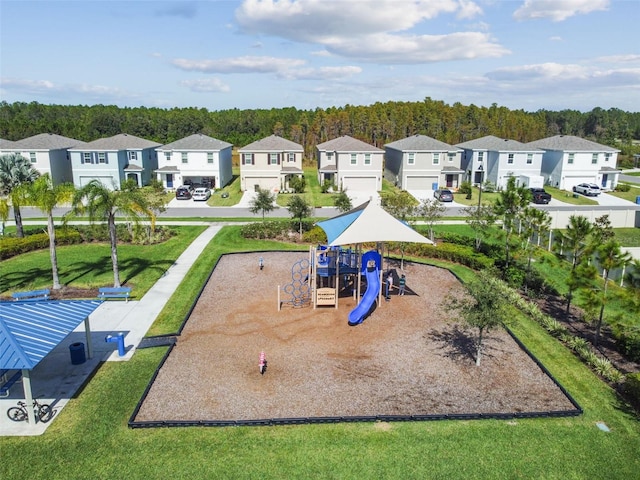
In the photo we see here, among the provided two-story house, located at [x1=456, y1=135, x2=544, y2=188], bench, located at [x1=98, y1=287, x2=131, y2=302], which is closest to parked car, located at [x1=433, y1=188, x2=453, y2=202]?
two-story house, located at [x1=456, y1=135, x2=544, y2=188]

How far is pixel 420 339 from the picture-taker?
706 inches

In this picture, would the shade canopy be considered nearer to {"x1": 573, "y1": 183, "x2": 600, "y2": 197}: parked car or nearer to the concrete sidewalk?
the concrete sidewalk

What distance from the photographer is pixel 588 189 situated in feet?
172

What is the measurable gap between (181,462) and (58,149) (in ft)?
160

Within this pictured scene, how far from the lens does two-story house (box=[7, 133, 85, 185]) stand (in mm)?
49594

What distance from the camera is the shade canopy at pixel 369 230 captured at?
67.9 feet

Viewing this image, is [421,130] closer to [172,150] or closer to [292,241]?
[172,150]

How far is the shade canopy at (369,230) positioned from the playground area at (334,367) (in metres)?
2.87

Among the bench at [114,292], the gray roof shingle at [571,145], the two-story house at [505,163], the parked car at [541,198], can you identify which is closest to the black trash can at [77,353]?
the bench at [114,292]

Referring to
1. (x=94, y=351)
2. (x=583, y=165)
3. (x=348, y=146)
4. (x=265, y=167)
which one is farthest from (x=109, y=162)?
(x=583, y=165)

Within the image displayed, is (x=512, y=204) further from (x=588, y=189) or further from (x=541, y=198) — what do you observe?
(x=588, y=189)

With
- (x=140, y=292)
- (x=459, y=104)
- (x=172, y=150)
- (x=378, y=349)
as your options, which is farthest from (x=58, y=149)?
(x=459, y=104)

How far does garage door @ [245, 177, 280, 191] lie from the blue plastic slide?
106 feet

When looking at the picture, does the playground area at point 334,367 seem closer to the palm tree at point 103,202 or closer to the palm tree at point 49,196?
the palm tree at point 103,202
